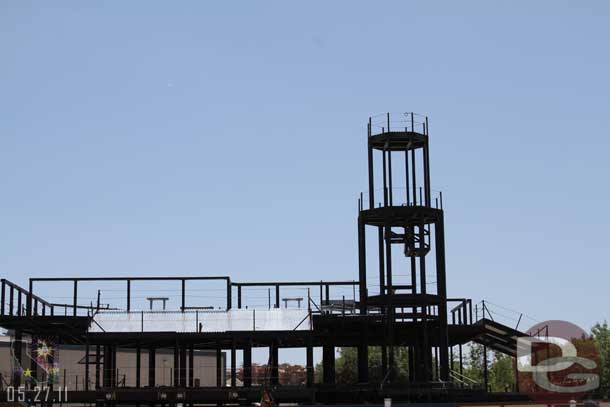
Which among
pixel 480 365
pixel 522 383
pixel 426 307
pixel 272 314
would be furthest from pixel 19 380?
pixel 480 365

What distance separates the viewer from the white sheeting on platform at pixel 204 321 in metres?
57.8

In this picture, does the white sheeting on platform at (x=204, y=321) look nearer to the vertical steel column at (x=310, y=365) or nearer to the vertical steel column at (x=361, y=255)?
the vertical steel column at (x=310, y=365)

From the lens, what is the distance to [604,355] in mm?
100688

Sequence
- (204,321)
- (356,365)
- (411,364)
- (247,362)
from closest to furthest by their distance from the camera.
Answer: (247,362) < (204,321) < (411,364) < (356,365)

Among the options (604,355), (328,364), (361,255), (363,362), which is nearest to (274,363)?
(328,364)

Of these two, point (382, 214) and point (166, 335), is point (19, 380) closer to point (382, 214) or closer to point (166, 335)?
point (166, 335)

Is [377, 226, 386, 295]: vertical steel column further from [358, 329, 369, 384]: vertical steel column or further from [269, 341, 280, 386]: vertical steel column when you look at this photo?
[269, 341, 280, 386]: vertical steel column

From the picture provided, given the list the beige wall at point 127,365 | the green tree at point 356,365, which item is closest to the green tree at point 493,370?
the green tree at point 356,365

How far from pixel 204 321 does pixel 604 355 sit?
2213 inches

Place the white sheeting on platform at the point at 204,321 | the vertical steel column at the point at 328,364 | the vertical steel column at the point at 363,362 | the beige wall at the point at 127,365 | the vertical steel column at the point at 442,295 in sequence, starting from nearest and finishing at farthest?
the vertical steel column at the point at 442,295 → the white sheeting on platform at the point at 204,321 → the vertical steel column at the point at 363,362 → the vertical steel column at the point at 328,364 → the beige wall at the point at 127,365

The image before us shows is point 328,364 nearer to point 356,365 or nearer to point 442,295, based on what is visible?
point 442,295

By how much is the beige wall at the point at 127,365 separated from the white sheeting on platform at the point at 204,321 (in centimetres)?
1292

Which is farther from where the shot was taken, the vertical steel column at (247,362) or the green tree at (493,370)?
the green tree at (493,370)

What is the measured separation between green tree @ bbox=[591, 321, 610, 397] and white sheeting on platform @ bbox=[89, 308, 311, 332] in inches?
1845
